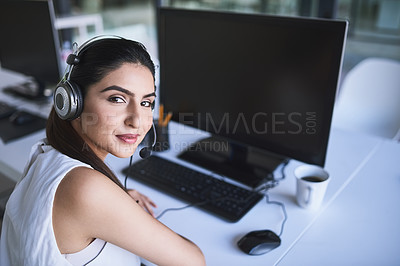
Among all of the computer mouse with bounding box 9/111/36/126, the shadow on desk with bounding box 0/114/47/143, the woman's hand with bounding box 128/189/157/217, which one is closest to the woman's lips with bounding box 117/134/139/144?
the woman's hand with bounding box 128/189/157/217

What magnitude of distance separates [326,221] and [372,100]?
1300mm

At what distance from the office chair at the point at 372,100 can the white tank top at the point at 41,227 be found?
163 cm

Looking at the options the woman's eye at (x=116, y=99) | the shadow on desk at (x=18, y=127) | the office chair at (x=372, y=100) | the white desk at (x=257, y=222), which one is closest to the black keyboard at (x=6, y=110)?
the shadow on desk at (x=18, y=127)

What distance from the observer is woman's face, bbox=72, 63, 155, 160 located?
76 centimetres

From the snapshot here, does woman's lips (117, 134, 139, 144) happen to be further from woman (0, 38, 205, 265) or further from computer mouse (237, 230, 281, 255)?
computer mouse (237, 230, 281, 255)

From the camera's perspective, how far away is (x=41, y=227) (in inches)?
27.4

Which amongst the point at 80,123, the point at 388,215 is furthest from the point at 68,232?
the point at 388,215

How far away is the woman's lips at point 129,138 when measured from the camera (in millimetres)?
810

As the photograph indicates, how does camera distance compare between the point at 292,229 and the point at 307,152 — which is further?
the point at 307,152

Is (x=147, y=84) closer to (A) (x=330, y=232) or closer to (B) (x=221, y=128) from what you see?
(B) (x=221, y=128)

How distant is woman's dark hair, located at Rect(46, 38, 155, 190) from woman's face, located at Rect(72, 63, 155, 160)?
14 mm

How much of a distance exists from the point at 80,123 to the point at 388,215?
0.90 meters

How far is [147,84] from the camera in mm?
800

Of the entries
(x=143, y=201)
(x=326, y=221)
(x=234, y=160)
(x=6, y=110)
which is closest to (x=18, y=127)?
(x=6, y=110)
